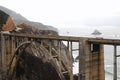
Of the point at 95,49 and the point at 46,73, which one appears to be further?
the point at 46,73

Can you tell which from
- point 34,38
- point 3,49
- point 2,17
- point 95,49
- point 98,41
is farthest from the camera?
point 2,17

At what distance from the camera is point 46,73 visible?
31500 mm

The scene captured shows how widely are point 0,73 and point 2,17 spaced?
10570 millimetres

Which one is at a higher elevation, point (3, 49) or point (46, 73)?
point (3, 49)

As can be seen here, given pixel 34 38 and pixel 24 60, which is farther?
pixel 24 60

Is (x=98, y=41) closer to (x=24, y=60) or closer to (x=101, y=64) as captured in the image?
(x=101, y=64)

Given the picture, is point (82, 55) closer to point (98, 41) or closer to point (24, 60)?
point (98, 41)

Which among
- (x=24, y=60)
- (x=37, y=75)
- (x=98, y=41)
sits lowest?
(x=37, y=75)

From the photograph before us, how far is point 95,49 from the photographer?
661 inches

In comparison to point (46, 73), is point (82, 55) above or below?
above

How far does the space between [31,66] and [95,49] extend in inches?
681

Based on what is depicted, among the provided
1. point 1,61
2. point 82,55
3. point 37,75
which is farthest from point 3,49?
point 82,55

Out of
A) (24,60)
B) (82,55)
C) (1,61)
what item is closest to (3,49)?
(1,61)

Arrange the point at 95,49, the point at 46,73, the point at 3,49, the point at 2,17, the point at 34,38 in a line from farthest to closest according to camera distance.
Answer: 1. the point at 2,17
2. the point at 46,73
3. the point at 3,49
4. the point at 34,38
5. the point at 95,49
